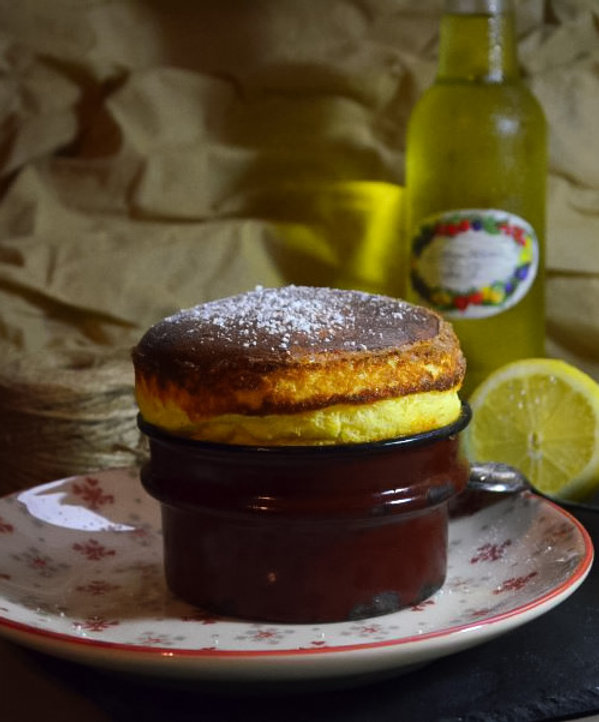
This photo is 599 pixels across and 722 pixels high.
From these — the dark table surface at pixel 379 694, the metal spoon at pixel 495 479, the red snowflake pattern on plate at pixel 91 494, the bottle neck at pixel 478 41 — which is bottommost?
the red snowflake pattern on plate at pixel 91 494

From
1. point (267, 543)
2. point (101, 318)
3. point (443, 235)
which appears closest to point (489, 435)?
point (443, 235)

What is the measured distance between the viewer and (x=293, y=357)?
0.75 metres

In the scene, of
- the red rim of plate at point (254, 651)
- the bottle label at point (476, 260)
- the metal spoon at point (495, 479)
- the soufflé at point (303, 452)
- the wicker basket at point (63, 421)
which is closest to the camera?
the red rim of plate at point (254, 651)

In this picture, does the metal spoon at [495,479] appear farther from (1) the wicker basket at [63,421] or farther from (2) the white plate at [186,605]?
(1) the wicker basket at [63,421]

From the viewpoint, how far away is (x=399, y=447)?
0.77m

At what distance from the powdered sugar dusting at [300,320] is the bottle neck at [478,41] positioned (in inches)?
26.1

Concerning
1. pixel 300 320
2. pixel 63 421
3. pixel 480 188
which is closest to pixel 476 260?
pixel 480 188

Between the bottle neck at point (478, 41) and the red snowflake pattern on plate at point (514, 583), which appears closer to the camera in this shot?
the red snowflake pattern on plate at point (514, 583)

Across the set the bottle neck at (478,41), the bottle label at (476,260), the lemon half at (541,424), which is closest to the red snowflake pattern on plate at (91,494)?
the lemon half at (541,424)

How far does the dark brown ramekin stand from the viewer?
757 millimetres

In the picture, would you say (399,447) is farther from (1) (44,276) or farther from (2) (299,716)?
(1) (44,276)

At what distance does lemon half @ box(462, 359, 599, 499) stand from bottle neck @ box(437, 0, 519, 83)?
0.45m

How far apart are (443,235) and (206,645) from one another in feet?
2.55

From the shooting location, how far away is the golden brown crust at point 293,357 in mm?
747
